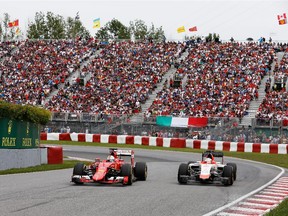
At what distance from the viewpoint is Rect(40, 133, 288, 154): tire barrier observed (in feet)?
129

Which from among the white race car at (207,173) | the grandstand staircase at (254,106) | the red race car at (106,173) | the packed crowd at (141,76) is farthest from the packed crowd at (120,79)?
the red race car at (106,173)

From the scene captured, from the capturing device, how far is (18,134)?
21.9 meters

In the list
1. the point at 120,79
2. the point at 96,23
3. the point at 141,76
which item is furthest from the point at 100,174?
the point at 96,23

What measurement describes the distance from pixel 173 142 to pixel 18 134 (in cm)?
2182

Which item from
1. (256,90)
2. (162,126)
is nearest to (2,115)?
(162,126)

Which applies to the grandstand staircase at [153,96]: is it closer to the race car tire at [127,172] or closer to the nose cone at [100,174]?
the race car tire at [127,172]

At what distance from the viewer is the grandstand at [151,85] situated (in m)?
44.8

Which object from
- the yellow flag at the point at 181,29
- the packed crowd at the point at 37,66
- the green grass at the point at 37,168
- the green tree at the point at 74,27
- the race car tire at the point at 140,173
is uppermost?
the green tree at the point at 74,27

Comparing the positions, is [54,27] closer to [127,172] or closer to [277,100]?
[277,100]

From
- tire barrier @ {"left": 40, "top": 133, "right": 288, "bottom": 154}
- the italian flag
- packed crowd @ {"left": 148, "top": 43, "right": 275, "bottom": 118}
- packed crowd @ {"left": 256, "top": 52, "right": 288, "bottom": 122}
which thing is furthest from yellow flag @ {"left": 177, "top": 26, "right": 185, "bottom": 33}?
tire barrier @ {"left": 40, "top": 133, "right": 288, "bottom": 154}

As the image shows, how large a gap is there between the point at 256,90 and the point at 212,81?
4256 millimetres

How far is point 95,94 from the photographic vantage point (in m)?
55.6

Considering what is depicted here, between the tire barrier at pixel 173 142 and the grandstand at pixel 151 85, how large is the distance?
2.82 feet

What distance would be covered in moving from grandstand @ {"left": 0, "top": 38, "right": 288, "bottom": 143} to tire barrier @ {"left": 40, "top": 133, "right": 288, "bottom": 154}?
0.86m
